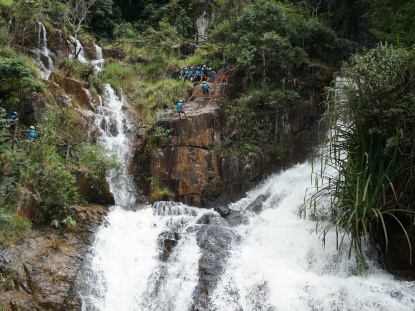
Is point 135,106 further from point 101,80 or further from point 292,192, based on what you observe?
point 292,192

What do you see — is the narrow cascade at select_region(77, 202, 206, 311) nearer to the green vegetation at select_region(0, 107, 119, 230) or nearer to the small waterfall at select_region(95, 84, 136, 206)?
the green vegetation at select_region(0, 107, 119, 230)

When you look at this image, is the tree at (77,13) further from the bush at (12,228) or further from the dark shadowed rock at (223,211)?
the bush at (12,228)

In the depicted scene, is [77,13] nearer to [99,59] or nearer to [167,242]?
[99,59]

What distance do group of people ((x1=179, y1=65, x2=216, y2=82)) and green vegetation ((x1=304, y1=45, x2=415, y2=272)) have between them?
30.4 ft

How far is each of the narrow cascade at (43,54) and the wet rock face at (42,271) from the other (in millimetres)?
9595

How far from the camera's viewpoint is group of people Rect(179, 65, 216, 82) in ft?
59.0

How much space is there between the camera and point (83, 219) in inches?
459

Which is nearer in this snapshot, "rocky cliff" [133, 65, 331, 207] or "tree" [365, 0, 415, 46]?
"tree" [365, 0, 415, 46]

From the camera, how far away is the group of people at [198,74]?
1800cm

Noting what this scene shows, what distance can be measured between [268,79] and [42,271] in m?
11.5

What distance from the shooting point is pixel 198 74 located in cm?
1827

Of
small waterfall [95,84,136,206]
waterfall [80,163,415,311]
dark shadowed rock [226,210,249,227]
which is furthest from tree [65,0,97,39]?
dark shadowed rock [226,210,249,227]

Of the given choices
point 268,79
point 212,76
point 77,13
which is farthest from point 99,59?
point 268,79

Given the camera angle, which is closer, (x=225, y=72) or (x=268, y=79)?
(x=268, y=79)
